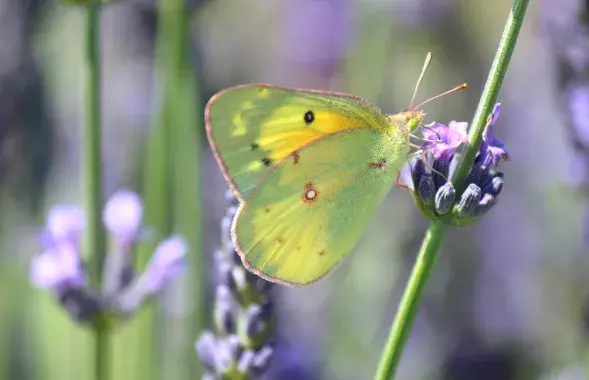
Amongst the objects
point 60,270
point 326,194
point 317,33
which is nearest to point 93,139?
point 60,270

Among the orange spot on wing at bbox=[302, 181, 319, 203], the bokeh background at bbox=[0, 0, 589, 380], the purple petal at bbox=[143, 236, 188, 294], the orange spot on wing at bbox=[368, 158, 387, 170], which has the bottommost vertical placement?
the bokeh background at bbox=[0, 0, 589, 380]

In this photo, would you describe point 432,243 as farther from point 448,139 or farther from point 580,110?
point 580,110

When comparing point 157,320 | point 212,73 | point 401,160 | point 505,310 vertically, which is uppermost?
point 401,160

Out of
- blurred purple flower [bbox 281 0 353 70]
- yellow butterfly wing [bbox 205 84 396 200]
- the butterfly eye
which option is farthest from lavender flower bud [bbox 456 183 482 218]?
blurred purple flower [bbox 281 0 353 70]

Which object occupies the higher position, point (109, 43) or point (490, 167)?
point (490, 167)

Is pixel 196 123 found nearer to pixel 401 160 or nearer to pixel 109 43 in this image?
pixel 401 160

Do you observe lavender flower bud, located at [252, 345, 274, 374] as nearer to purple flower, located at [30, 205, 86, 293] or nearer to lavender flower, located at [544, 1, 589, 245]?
purple flower, located at [30, 205, 86, 293]

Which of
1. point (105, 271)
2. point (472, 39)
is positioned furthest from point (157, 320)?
point (472, 39)
